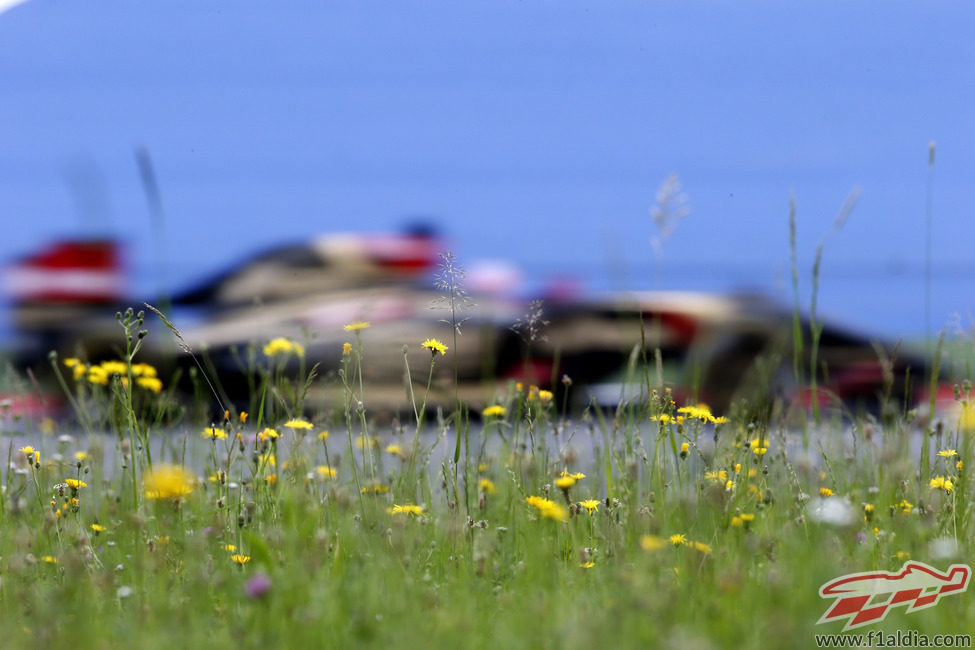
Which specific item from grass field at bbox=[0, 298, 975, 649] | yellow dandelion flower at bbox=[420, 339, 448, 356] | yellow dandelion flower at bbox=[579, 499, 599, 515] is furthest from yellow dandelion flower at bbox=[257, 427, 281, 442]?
yellow dandelion flower at bbox=[579, 499, 599, 515]

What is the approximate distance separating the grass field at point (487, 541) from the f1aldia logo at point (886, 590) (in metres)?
0.02

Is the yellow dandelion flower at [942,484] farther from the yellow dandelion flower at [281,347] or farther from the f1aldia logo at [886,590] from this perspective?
the yellow dandelion flower at [281,347]

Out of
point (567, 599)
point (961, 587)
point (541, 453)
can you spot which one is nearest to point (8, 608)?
point (567, 599)

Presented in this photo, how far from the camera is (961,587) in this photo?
152 centimetres

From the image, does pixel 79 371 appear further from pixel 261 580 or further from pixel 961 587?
pixel 961 587

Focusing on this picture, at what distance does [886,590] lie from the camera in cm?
148

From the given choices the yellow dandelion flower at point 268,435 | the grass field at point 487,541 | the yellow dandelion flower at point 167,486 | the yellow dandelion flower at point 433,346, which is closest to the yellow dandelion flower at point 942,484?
the grass field at point 487,541

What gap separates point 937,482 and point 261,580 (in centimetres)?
156

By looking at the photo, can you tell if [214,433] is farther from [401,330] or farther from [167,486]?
[401,330]

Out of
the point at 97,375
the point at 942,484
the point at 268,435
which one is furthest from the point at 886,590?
the point at 97,375

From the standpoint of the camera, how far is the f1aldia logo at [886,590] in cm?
139

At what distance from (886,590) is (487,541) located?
26.7 inches

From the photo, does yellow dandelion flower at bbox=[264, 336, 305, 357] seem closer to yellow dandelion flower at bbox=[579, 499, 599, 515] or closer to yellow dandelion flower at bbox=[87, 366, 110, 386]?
yellow dandelion flower at bbox=[87, 366, 110, 386]

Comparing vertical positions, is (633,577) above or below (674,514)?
above
